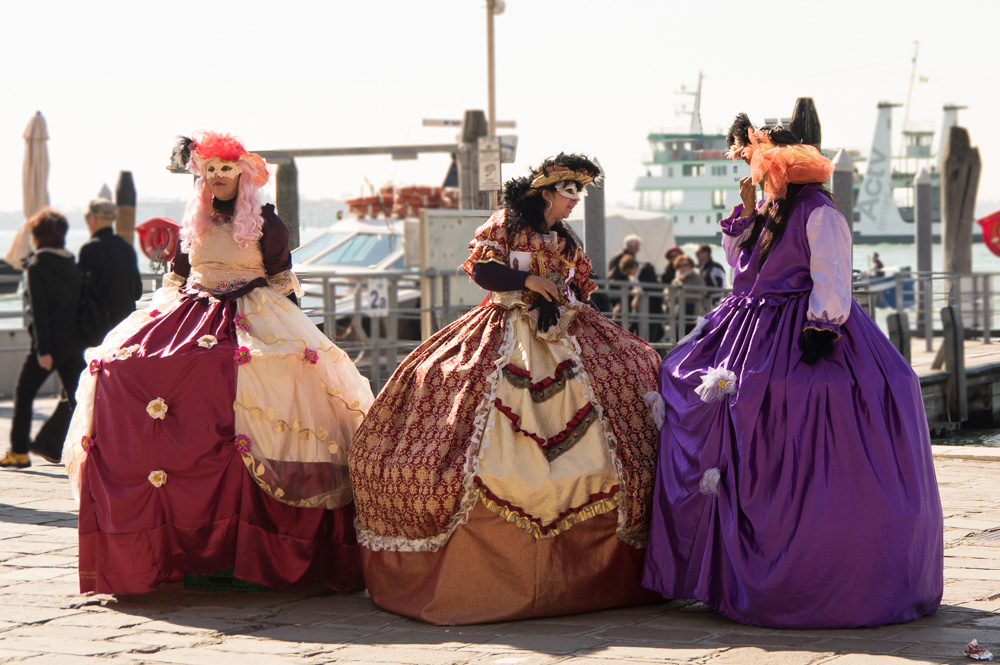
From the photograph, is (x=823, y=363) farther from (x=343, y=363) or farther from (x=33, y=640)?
(x=33, y=640)

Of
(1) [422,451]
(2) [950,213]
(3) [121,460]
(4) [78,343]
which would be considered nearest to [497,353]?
(1) [422,451]

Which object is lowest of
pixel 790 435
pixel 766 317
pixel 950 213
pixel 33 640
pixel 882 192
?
pixel 33 640

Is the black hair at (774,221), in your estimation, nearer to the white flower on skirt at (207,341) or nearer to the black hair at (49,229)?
the white flower on skirt at (207,341)

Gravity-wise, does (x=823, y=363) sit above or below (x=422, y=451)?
above

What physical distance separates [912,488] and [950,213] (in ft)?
43.3

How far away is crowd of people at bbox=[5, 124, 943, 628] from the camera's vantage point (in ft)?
13.0

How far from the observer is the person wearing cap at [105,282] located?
7434 millimetres

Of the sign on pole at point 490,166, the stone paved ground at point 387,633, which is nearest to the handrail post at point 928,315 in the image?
the sign on pole at point 490,166

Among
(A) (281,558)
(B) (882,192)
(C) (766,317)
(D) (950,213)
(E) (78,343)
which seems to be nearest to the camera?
(C) (766,317)

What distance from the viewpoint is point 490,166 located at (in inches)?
315

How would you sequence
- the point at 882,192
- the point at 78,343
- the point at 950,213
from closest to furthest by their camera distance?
the point at 78,343, the point at 950,213, the point at 882,192

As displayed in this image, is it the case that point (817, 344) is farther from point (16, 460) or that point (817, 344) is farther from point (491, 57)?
point (491, 57)

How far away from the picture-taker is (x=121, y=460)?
446cm

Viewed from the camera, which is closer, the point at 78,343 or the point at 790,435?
the point at 790,435
